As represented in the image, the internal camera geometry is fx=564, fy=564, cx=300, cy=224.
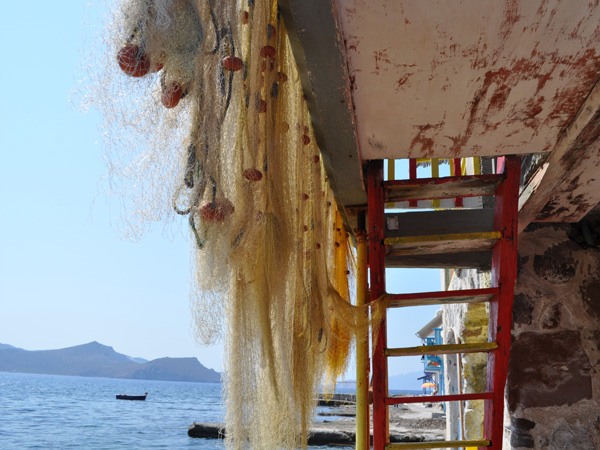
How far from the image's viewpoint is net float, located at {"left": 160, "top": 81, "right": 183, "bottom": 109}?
138cm

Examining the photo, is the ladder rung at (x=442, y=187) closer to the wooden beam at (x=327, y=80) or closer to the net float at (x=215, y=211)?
the wooden beam at (x=327, y=80)

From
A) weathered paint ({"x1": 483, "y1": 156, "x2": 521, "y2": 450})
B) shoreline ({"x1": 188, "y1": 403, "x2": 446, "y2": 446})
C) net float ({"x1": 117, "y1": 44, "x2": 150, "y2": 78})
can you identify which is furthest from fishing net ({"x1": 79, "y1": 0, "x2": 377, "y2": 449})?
shoreline ({"x1": 188, "y1": 403, "x2": 446, "y2": 446})

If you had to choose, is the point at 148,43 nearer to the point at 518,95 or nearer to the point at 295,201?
the point at 295,201

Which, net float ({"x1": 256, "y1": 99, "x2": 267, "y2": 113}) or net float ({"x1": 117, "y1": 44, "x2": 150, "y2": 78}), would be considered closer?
net float ({"x1": 117, "y1": 44, "x2": 150, "y2": 78})

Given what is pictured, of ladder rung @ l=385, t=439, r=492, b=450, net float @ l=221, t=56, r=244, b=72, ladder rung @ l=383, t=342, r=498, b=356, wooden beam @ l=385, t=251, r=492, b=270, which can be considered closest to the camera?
net float @ l=221, t=56, r=244, b=72

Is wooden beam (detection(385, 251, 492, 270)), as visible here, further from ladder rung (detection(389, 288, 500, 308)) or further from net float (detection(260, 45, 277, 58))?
net float (detection(260, 45, 277, 58))

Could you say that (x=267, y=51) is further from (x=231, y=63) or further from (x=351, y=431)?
(x=351, y=431)

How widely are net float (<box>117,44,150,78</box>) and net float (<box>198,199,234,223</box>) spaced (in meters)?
0.36

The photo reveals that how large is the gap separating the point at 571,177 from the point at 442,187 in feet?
1.79

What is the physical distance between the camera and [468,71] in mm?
1830

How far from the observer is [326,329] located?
8.48ft

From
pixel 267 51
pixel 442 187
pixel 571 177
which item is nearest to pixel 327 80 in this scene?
pixel 267 51

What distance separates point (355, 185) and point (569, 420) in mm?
1651

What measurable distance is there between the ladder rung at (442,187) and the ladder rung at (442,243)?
212 millimetres
